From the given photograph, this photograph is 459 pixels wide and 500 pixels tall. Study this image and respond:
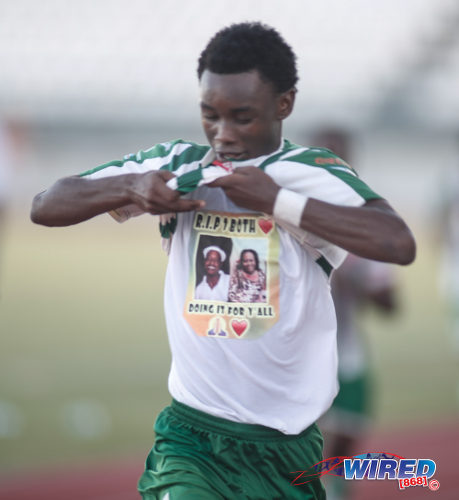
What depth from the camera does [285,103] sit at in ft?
8.21

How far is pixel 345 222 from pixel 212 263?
0.46 m

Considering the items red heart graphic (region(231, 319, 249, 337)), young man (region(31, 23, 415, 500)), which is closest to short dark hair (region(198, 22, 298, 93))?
young man (region(31, 23, 415, 500))

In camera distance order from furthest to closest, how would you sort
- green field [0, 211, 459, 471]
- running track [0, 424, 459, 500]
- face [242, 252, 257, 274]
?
green field [0, 211, 459, 471], running track [0, 424, 459, 500], face [242, 252, 257, 274]

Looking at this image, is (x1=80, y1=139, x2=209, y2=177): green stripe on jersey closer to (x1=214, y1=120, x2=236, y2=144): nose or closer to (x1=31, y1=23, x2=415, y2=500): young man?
(x1=31, y1=23, x2=415, y2=500): young man

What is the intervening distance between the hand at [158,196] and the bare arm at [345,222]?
13cm

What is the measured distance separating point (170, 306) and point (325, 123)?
2.62 metres

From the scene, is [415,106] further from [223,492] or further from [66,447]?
[223,492]

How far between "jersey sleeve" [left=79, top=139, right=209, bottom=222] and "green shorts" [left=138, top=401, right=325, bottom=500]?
0.65 meters

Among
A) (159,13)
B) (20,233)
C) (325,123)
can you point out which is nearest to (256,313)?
(325,123)

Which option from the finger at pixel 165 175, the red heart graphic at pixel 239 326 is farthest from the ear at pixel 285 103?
the red heart graphic at pixel 239 326

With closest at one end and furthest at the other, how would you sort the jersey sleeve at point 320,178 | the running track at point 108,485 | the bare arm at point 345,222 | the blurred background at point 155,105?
the bare arm at point 345,222, the jersey sleeve at point 320,178, the running track at point 108,485, the blurred background at point 155,105

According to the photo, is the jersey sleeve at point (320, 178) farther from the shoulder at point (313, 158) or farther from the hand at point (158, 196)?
the hand at point (158, 196)

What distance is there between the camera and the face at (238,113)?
2.34m

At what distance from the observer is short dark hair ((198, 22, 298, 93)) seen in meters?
2.39
